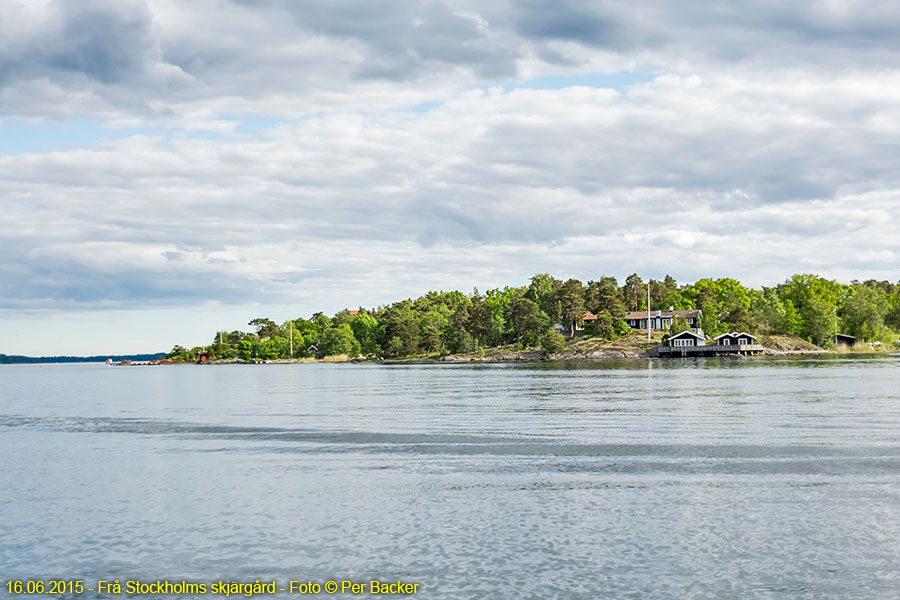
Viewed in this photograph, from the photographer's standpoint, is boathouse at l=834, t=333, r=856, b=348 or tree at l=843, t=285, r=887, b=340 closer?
tree at l=843, t=285, r=887, b=340

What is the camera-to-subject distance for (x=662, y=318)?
19050 centimetres

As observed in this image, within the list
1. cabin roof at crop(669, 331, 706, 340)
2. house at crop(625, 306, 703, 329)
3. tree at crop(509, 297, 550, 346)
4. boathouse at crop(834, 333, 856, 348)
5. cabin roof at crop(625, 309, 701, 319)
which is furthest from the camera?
boathouse at crop(834, 333, 856, 348)

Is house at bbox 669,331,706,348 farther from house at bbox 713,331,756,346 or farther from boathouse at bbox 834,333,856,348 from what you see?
boathouse at bbox 834,333,856,348

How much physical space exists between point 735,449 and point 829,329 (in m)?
178

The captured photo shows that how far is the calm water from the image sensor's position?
14.2 meters

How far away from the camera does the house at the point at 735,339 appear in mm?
166250

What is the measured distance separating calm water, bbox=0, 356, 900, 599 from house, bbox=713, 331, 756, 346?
436ft

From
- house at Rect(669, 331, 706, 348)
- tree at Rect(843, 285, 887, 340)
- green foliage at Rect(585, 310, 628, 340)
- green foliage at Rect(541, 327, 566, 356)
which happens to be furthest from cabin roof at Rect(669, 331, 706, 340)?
tree at Rect(843, 285, 887, 340)

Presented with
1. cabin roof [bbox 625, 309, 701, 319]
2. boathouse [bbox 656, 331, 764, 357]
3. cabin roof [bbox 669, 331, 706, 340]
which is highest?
cabin roof [bbox 625, 309, 701, 319]

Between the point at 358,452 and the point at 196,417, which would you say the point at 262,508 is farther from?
the point at 196,417

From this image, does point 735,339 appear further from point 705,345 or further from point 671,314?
point 671,314

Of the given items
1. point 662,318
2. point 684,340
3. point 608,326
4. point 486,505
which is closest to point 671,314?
point 662,318

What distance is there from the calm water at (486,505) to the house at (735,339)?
436 ft

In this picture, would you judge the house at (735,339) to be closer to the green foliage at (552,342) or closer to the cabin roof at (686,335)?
the cabin roof at (686,335)
